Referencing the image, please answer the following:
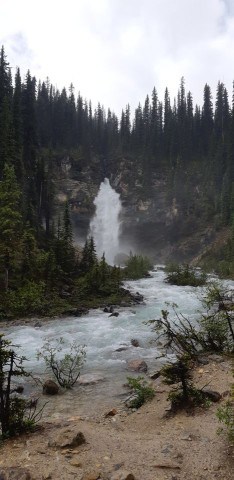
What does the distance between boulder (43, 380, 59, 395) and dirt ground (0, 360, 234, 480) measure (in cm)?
270

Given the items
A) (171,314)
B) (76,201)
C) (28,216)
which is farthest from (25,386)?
(76,201)

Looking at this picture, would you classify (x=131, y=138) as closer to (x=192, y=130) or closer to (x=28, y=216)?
(x=192, y=130)

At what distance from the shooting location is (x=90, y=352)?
17562mm

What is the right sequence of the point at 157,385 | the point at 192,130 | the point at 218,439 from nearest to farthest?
the point at 218,439 → the point at 157,385 → the point at 192,130

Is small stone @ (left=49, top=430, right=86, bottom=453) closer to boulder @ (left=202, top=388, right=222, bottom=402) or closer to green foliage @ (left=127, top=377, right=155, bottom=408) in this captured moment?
green foliage @ (left=127, top=377, right=155, bottom=408)

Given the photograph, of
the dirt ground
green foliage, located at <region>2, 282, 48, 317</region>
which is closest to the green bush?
green foliage, located at <region>2, 282, 48, 317</region>

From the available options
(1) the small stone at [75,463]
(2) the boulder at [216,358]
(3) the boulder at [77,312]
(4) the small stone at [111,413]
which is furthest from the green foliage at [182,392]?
(3) the boulder at [77,312]

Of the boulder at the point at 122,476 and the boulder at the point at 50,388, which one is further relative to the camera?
the boulder at the point at 50,388

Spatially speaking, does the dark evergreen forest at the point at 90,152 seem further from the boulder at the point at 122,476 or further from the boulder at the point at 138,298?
the boulder at the point at 122,476

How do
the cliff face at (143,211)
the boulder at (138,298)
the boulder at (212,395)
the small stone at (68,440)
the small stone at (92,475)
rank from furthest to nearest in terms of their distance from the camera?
the cliff face at (143,211) → the boulder at (138,298) → the boulder at (212,395) → the small stone at (68,440) → the small stone at (92,475)

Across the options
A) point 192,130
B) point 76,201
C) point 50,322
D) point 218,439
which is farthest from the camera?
point 192,130

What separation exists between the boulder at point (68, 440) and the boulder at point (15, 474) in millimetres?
1166

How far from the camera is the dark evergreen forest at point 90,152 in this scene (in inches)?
1667

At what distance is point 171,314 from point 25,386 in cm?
1414
